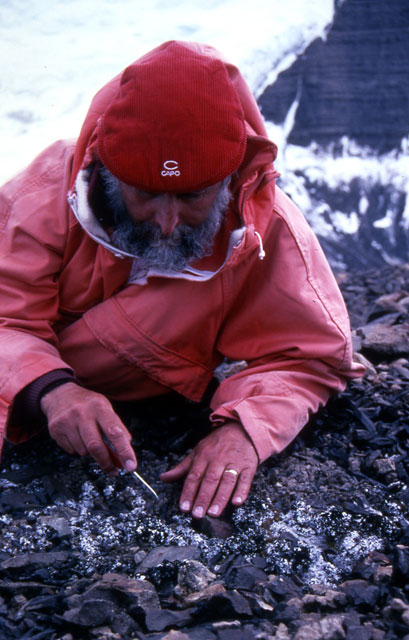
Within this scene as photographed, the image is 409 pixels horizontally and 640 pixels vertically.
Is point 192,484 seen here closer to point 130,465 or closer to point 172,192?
point 130,465

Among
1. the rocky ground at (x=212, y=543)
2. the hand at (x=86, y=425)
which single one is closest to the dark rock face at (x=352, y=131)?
the rocky ground at (x=212, y=543)

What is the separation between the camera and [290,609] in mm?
1790

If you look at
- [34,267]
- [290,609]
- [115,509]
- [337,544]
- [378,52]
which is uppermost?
[378,52]

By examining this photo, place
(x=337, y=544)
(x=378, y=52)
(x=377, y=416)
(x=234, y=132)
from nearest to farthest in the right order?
(x=234, y=132) < (x=337, y=544) < (x=377, y=416) < (x=378, y=52)

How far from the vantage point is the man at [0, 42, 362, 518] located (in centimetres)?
202

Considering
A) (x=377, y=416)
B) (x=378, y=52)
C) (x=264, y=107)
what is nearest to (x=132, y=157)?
(x=377, y=416)

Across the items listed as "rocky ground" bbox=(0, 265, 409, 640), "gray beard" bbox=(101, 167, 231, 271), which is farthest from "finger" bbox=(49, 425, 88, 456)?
"gray beard" bbox=(101, 167, 231, 271)

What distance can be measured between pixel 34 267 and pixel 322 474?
1.32 meters

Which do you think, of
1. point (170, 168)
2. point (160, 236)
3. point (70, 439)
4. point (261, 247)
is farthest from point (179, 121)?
point (70, 439)

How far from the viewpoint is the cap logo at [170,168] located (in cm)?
199

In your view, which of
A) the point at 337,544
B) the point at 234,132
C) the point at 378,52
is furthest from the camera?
the point at 378,52

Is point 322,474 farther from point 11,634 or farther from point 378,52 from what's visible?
point 378,52

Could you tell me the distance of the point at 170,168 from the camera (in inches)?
78.6

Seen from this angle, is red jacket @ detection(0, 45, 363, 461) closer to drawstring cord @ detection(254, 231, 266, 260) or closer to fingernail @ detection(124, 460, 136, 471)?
drawstring cord @ detection(254, 231, 266, 260)
